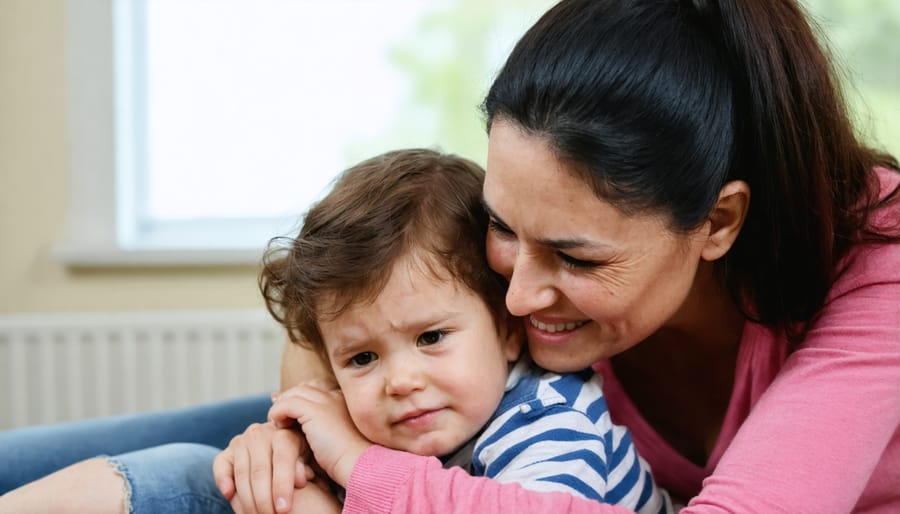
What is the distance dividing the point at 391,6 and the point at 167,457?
5.77ft

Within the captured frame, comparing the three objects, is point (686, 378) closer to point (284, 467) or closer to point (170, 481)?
point (284, 467)

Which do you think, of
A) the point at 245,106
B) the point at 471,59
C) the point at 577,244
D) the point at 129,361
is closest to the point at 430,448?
the point at 577,244

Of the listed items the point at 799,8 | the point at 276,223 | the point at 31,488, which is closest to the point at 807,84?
the point at 799,8

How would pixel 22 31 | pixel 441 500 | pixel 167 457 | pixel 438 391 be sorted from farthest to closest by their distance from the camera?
pixel 22 31 < pixel 167 457 < pixel 438 391 < pixel 441 500

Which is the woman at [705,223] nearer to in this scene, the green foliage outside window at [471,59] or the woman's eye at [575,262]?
the woman's eye at [575,262]

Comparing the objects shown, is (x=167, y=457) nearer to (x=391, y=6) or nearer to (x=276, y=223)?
(x=276, y=223)

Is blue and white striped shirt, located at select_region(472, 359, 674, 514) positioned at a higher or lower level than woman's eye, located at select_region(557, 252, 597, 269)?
lower

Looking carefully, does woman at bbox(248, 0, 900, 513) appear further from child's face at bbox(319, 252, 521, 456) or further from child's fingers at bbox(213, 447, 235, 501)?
child's fingers at bbox(213, 447, 235, 501)

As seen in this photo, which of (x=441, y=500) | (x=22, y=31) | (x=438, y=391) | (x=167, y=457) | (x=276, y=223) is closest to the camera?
(x=441, y=500)

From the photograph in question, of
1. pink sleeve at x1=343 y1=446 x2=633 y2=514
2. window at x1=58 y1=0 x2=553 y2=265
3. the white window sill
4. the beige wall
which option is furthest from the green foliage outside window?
pink sleeve at x1=343 y1=446 x2=633 y2=514

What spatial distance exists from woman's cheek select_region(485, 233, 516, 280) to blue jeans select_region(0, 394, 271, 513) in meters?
0.50

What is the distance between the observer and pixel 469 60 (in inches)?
107

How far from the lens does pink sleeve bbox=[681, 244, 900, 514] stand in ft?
3.18

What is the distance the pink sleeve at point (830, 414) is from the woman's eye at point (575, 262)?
245 millimetres
